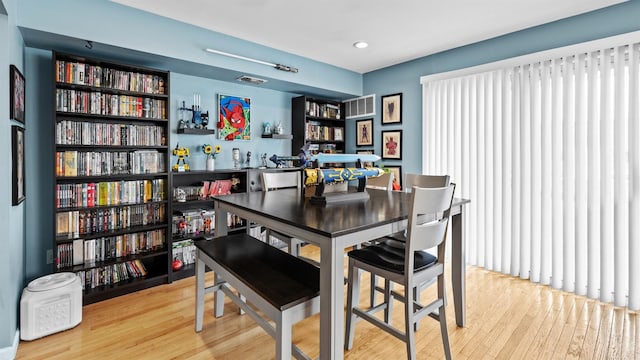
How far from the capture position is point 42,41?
244cm

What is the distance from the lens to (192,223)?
10.9ft

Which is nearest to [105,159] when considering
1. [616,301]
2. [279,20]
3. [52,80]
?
[52,80]

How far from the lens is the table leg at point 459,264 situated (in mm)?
2115

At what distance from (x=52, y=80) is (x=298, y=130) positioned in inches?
103

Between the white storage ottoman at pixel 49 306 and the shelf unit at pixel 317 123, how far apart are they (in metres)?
2.88

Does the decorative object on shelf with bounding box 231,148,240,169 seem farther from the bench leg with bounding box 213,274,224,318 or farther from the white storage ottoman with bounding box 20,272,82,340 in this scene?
the white storage ottoman with bounding box 20,272,82,340

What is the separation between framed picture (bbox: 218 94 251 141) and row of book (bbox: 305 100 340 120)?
0.89 meters

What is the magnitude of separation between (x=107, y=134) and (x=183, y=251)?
4.41 feet

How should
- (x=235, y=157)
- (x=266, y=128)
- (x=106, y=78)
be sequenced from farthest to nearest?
(x=266, y=128), (x=235, y=157), (x=106, y=78)

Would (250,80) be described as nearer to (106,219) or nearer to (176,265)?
(106,219)

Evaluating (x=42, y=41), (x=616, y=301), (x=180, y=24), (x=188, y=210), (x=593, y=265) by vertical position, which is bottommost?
(x=616, y=301)

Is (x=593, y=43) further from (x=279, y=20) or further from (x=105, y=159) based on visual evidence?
(x=105, y=159)

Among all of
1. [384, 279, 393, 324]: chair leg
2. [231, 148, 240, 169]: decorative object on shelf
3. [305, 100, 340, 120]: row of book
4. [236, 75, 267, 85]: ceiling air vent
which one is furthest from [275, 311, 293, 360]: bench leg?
[305, 100, 340, 120]: row of book

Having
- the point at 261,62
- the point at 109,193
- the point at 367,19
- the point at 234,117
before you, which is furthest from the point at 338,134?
the point at 109,193
